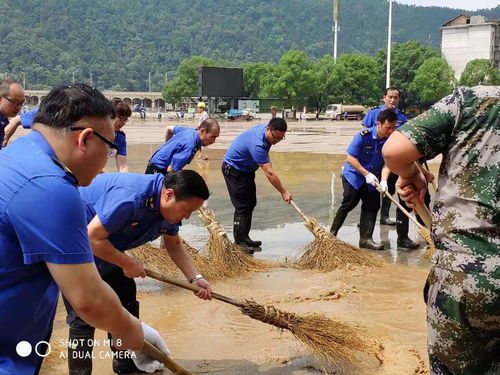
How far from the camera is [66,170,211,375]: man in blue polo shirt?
10.8 feet

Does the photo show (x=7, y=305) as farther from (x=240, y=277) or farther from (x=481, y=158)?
(x=240, y=277)

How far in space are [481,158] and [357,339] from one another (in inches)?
86.0

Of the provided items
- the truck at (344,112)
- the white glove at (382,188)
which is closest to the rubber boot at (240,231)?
the white glove at (382,188)

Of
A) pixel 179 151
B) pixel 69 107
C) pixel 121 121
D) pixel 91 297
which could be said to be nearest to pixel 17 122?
pixel 121 121

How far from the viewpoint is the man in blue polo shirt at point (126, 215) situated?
3305mm

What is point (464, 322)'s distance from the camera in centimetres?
229

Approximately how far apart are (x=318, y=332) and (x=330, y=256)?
2604 millimetres

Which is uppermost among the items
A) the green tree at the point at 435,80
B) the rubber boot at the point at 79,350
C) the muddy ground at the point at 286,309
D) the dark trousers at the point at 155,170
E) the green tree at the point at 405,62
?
the green tree at the point at 405,62

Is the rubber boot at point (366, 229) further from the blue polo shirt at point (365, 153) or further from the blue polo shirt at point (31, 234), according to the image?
the blue polo shirt at point (31, 234)

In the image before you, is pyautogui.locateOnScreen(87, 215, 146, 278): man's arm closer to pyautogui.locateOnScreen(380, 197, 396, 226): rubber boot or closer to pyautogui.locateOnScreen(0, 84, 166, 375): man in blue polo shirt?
pyautogui.locateOnScreen(0, 84, 166, 375): man in blue polo shirt

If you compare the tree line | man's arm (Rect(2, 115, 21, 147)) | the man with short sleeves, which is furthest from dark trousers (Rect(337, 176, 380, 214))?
the tree line

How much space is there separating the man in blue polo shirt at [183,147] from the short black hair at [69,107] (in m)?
4.51

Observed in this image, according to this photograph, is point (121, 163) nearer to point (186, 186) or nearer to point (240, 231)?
point (240, 231)

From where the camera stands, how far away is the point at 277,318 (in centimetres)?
399
